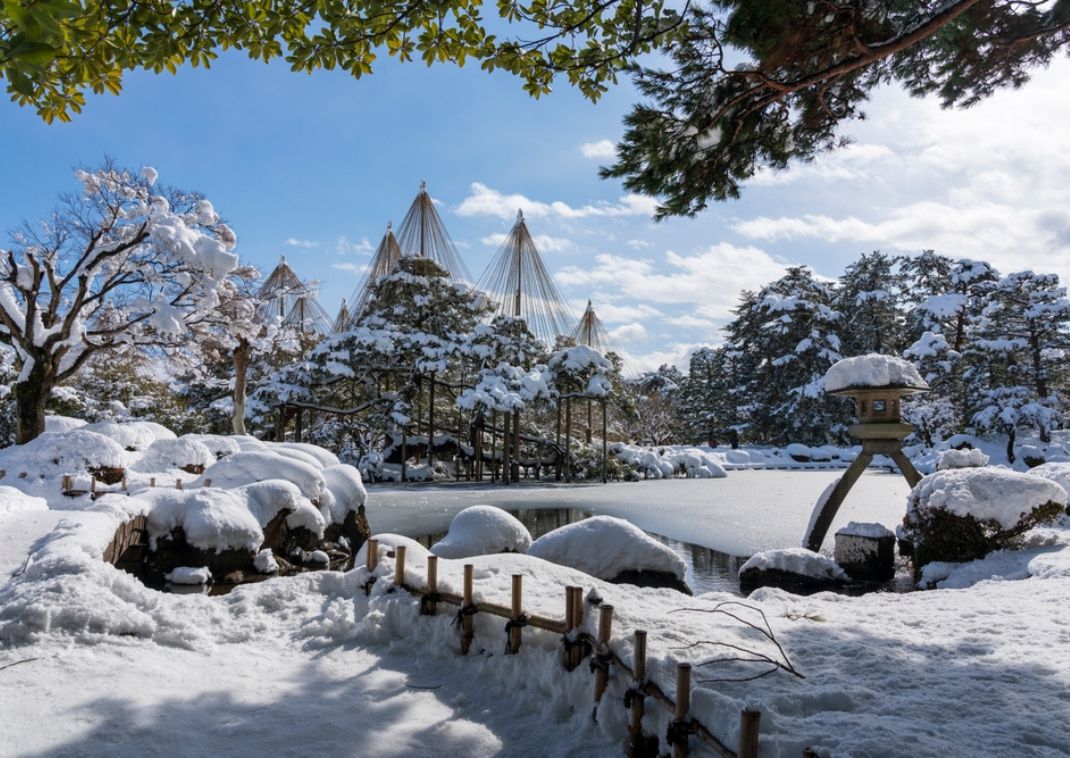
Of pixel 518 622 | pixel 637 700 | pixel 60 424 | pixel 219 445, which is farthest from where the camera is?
pixel 60 424

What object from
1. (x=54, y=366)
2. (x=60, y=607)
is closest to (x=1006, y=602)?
(x=60, y=607)

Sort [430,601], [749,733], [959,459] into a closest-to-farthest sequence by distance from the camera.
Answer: [749,733] < [430,601] < [959,459]

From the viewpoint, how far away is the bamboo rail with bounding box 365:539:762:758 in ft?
7.89

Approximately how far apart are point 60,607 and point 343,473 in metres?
6.83

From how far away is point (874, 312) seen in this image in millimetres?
32000

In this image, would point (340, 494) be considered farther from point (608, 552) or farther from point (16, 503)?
point (608, 552)

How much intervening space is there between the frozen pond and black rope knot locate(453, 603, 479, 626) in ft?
19.9

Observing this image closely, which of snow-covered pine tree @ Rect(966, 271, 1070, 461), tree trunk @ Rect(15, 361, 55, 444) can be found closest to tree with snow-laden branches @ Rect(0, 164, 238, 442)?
tree trunk @ Rect(15, 361, 55, 444)

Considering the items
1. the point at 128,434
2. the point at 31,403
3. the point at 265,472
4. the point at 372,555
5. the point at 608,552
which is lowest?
the point at 608,552

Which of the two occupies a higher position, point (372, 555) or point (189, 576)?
point (372, 555)

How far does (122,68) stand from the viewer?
300 centimetres

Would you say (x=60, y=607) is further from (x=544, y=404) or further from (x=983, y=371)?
(x=983, y=371)

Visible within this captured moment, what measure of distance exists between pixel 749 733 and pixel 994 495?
6.43m

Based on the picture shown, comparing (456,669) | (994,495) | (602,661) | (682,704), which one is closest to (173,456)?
(456,669)
